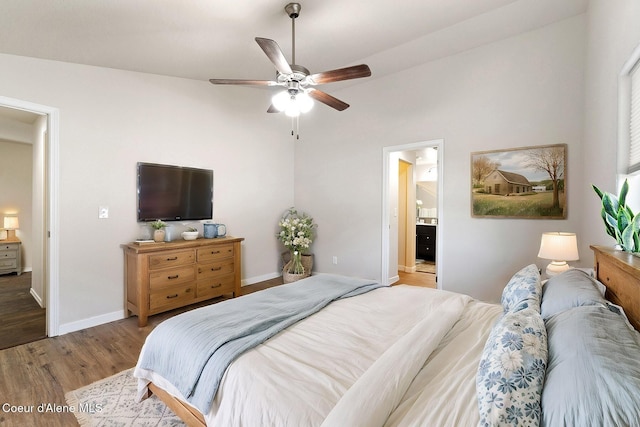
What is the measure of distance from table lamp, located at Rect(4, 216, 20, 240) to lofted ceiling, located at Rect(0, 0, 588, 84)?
167 inches

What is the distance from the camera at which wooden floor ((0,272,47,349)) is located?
2779mm

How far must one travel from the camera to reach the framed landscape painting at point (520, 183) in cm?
306

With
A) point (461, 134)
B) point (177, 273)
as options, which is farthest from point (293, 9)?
point (177, 273)

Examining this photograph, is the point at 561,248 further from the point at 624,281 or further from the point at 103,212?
the point at 103,212

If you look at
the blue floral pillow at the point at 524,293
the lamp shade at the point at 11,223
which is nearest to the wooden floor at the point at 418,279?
the blue floral pillow at the point at 524,293

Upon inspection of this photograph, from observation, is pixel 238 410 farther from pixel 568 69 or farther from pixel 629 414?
pixel 568 69

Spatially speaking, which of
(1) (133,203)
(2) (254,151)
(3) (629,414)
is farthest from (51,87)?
(3) (629,414)

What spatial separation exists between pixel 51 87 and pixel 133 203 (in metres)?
1.30

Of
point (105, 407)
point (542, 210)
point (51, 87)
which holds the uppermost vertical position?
point (51, 87)

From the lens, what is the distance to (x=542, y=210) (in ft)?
10.3

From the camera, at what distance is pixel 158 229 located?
3.43 metres

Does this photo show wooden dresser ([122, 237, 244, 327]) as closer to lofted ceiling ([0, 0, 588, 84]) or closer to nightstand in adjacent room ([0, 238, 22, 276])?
lofted ceiling ([0, 0, 588, 84])

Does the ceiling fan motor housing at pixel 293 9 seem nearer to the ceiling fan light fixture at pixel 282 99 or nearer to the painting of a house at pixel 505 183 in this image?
the ceiling fan light fixture at pixel 282 99

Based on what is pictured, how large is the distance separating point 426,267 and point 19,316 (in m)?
6.24
